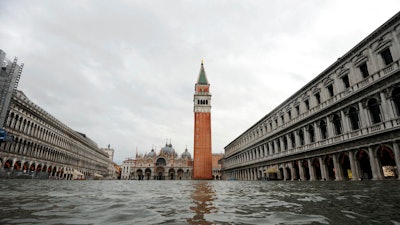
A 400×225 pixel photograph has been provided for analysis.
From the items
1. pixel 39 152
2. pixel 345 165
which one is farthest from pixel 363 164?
pixel 39 152

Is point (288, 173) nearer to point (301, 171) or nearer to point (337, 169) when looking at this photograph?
point (301, 171)

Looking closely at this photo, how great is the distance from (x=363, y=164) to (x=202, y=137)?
162 ft

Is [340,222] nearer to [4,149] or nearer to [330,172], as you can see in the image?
[330,172]

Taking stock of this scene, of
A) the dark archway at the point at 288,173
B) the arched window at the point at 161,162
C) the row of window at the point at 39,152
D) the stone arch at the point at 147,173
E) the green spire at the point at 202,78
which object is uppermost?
the green spire at the point at 202,78

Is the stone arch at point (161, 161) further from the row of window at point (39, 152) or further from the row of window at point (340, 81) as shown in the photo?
the row of window at point (340, 81)

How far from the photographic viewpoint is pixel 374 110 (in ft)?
56.9

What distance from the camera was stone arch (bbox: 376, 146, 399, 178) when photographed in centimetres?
1634

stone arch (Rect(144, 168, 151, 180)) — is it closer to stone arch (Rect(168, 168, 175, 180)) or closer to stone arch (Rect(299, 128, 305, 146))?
stone arch (Rect(168, 168, 175, 180))

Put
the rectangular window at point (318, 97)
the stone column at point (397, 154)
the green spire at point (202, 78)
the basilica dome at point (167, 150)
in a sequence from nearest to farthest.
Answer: the stone column at point (397, 154) < the rectangular window at point (318, 97) < the green spire at point (202, 78) < the basilica dome at point (167, 150)

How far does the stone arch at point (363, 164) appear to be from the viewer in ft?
59.4

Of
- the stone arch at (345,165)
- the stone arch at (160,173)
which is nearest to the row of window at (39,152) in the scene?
the stone arch at (160,173)

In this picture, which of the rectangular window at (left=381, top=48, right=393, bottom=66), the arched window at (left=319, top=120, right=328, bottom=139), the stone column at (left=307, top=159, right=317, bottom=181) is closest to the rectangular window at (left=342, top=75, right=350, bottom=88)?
the rectangular window at (left=381, top=48, right=393, bottom=66)

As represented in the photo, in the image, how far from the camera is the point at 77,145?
6138 cm

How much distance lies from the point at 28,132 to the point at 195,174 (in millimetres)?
39770
